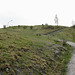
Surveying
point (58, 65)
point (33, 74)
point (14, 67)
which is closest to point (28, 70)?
point (33, 74)

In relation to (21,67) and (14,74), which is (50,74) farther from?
(14,74)

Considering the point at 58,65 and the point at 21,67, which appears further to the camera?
the point at 58,65

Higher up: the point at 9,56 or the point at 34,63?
the point at 9,56

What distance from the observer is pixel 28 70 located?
867cm

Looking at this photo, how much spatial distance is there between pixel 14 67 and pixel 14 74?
0.84 m

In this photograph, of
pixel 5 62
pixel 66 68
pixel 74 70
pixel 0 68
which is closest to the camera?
pixel 0 68

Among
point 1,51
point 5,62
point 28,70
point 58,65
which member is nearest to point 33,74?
point 28,70

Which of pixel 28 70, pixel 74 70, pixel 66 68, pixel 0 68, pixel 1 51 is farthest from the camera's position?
pixel 66 68

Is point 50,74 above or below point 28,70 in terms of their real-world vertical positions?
below

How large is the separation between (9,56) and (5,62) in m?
0.99

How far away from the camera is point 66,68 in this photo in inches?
466

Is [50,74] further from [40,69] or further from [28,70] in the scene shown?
[28,70]

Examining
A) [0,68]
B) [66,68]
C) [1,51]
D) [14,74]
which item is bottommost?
[66,68]

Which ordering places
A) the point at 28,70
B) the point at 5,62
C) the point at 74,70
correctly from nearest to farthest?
the point at 5,62
the point at 28,70
the point at 74,70
